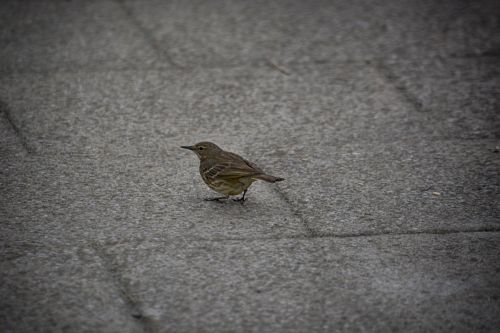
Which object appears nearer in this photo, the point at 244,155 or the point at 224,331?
the point at 224,331

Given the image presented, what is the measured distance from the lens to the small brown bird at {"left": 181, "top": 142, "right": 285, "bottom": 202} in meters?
5.85

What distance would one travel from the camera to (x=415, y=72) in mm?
8555

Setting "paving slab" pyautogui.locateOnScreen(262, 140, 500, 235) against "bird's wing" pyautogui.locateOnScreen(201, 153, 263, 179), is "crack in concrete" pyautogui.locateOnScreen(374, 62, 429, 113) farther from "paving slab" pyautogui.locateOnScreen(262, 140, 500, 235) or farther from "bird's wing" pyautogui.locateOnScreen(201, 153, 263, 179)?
"bird's wing" pyautogui.locateOnScreen(201, 153, 263, 179)

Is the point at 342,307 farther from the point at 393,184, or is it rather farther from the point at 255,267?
the point at 393,184

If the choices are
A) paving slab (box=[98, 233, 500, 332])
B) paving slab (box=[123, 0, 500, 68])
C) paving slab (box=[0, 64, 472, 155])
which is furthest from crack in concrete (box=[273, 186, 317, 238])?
paving slab (box=[123, 0, 500, 68])

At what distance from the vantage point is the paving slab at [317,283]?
438cm

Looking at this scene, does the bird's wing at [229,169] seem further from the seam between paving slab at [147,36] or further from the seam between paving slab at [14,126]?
the seam between paving slab at [147,36]

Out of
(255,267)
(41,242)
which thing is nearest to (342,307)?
(255,267)

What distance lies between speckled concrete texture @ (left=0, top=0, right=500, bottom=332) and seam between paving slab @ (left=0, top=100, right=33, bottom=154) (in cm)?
3

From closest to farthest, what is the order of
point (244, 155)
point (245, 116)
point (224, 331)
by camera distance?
point (224, 331)
point (244, 155)
point (245, 116)

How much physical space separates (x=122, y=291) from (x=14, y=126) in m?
3.06

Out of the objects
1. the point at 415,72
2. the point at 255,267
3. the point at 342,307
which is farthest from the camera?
the point at 415,72

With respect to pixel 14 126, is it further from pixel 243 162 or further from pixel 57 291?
pixel 57 291

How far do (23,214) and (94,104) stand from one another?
2.34 m
